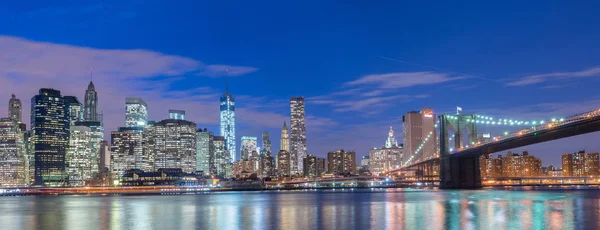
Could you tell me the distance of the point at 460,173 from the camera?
106 metres

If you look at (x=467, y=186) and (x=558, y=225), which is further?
(x=467, y=186)

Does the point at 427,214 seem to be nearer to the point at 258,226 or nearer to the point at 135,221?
the point at 258,226

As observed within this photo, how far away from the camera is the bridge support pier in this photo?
341ft

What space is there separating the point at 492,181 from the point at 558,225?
11510cm

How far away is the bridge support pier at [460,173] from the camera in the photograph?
104 m

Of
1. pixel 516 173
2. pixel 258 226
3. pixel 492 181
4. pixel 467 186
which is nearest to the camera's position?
pixel 258 226

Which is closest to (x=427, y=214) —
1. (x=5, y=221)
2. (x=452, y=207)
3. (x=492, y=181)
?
(x=452, y=207)

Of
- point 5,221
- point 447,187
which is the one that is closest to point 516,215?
point 5,221

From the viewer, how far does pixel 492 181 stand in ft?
486

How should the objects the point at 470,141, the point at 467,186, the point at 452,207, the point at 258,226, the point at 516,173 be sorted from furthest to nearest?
the point at 516,173, the point at 470,141, the point at 467,186, the point at 452,207, the point at 258,226

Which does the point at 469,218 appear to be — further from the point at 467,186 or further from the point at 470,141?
the point at 470,141

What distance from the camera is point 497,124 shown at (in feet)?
343

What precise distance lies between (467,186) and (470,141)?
33.6 ft

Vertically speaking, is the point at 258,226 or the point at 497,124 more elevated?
the point at 497,124
